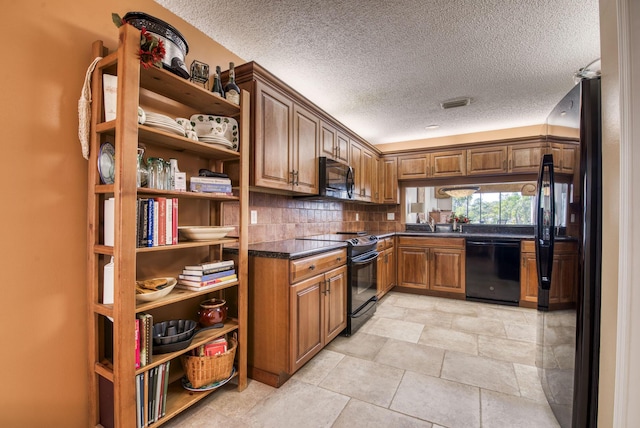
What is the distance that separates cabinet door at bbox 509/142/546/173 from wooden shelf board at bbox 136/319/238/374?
4156 mm

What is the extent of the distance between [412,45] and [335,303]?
2151 mm

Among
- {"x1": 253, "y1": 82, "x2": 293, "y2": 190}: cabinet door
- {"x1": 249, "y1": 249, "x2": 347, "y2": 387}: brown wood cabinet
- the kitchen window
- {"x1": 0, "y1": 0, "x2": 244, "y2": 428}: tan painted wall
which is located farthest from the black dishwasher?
{"x1": 0, "y1": 0, "x2": 244, "y2": 428}: tan painted wall

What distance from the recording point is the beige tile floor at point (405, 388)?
1.62 meters

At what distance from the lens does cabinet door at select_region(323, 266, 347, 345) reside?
7.73ft

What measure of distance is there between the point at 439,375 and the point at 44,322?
239 cm

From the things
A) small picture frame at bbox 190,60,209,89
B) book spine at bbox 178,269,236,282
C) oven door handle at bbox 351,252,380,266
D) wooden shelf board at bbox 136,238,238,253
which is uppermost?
small picture frame at bbox 190,60,209,89

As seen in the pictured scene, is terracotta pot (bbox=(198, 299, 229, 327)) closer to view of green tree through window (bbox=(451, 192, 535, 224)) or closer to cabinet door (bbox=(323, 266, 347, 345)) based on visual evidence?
cabinet door (bbox=(323, 266, 347, 345))

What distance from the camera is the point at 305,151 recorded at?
2.69 metres

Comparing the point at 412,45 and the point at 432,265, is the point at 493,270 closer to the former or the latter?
the point at 432,265

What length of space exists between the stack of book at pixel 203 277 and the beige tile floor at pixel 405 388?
2.42 feet

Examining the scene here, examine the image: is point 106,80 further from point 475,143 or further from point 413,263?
point 475,143

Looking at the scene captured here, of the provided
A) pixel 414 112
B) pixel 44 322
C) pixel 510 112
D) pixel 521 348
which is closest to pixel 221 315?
pixel 44 322

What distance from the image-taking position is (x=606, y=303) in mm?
1147

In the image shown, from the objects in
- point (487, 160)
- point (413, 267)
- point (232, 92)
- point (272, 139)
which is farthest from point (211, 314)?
point (487, 160)
